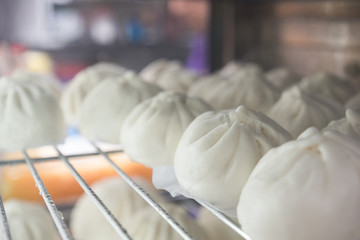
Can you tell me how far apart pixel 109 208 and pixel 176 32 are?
4.68ft

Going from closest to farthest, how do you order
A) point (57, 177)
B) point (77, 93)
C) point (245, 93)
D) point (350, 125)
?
point (350, 125) → point (245, 93) → point (77, 93) → point (57, 177)

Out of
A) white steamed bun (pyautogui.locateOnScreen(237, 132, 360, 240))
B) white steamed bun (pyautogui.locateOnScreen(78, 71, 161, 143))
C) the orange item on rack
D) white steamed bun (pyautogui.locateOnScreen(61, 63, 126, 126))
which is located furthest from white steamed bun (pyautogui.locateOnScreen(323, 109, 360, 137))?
the orange item on rack

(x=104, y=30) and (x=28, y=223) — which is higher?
(x=104, y=30)

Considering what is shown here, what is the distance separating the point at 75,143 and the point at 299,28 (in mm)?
993

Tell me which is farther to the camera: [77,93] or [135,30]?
[135,30]

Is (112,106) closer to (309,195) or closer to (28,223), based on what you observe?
(28,223)

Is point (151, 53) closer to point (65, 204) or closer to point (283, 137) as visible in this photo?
point (65, 204)

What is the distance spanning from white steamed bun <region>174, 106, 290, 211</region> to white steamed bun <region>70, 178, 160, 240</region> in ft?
1.82

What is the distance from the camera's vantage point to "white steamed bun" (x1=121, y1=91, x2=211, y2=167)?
3.13 feet

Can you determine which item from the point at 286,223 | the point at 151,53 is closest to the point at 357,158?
the point at 286,223

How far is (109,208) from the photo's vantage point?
1.28 metres

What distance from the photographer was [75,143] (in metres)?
1.83

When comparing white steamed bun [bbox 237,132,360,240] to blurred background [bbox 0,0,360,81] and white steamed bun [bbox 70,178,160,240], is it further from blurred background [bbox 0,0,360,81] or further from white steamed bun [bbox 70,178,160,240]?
blurred background [bbox 0,0,360,81]

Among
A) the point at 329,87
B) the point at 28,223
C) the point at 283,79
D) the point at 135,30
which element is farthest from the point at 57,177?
the point at 329,87
